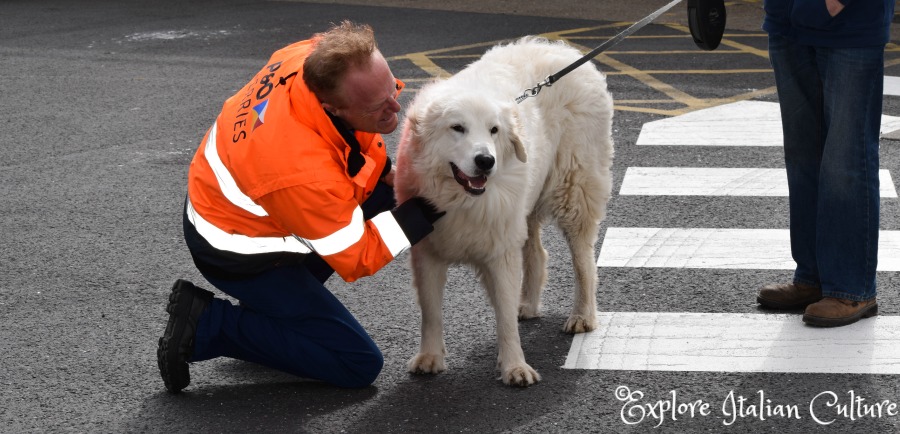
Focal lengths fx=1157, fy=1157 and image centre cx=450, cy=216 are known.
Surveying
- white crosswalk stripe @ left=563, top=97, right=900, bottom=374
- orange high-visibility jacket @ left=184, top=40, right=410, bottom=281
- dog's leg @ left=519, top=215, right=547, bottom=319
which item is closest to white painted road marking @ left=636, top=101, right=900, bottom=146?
white crosswalk stripe @ left=563, top=97, right=900, bottom=374

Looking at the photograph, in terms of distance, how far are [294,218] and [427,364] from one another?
0.91m

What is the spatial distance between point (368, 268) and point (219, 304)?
0.74m

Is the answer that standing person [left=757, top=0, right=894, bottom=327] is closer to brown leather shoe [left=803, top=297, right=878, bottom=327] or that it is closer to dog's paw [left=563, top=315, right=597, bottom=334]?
brown leather shoe [left=803, top=297, right=878, bottom=327]

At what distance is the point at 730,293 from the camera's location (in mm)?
5824

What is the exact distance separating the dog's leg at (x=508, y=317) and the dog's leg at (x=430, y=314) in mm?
213

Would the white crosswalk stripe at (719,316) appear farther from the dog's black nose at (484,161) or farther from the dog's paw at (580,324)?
the dog's black nose at (484,161)

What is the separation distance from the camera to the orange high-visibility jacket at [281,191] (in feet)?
14.7

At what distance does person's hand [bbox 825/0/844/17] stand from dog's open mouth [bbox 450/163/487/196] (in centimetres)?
167

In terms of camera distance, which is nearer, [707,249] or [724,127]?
[707,249]

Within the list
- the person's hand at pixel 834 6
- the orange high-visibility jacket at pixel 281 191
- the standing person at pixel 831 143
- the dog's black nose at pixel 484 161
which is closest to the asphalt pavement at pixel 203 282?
the standing person at pixel 831 143

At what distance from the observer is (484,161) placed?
4496mm

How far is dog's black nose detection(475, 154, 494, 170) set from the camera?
14.7 ft

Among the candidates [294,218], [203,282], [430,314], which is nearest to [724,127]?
[203,282]

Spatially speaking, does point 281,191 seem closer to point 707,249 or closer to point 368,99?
point 368,99
